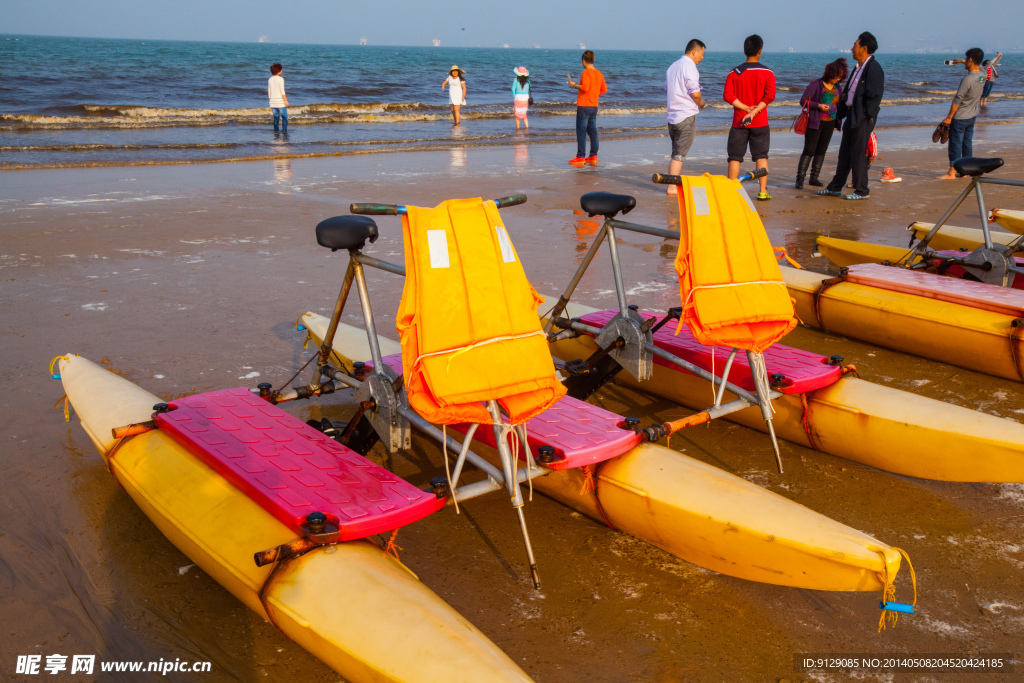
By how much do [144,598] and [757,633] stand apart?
218 cm

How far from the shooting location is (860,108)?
363 inches

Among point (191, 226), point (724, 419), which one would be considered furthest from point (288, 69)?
point (724, 419)

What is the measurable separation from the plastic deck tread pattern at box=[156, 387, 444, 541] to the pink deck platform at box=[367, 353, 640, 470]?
0.51 m

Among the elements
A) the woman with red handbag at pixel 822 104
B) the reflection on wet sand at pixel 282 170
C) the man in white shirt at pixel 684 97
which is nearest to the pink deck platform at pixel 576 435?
the man in white shirt at pixel 684 97

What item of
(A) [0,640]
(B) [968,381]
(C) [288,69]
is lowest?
(A) [0,640]

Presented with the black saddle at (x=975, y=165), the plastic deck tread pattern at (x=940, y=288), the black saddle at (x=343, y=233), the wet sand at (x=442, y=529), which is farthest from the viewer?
the black saddle at (x=975, y=165)

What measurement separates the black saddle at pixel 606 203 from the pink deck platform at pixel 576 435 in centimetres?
103

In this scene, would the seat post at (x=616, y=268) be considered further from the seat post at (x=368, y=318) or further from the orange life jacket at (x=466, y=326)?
the seat post at (x=368, y=318)

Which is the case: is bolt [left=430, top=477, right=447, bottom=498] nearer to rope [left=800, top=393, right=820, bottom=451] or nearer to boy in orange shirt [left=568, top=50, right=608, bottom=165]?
rope [left=800, top=393, right=820, bottom=451]

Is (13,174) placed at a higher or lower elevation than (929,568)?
higher

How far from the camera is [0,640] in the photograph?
247cm

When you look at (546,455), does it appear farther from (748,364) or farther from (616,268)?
(748,364)

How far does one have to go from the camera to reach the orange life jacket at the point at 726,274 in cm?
328

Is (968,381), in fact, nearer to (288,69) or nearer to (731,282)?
(731,282)
